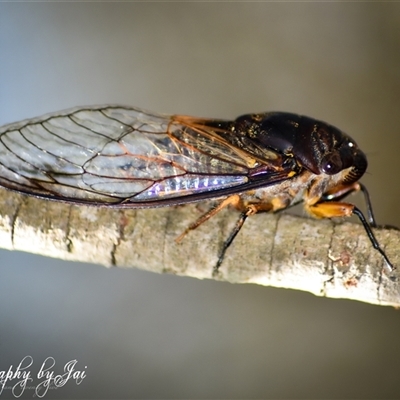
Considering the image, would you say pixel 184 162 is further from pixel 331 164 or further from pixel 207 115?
pixel 207 115

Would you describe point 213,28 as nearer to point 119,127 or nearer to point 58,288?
point 119,127

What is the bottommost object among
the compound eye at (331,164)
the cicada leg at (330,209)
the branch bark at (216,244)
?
the branch bark at (216,244)

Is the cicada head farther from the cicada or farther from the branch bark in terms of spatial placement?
the branch bark

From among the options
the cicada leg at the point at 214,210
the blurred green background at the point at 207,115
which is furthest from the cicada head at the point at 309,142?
the blurred green background at the point at 207,115

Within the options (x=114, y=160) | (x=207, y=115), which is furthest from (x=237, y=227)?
(x=207, y=115)

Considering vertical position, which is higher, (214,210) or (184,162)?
(184,162)

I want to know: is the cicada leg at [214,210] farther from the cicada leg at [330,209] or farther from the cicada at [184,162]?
the cicada leg at [330,209]

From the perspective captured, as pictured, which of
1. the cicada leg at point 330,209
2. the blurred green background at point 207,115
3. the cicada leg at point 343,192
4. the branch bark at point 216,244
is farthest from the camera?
the blurred green background at point 207,115

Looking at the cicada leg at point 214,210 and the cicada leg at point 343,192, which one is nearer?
the cicada leg at point 214,210
